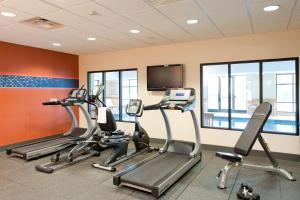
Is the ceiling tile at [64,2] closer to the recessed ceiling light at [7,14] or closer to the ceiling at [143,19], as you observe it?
the ceiling at [143,19]

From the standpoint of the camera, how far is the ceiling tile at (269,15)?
3.27 m

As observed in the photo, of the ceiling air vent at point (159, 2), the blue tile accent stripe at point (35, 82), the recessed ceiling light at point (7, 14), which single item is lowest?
the blue tile accent stripe at point (35, 82)

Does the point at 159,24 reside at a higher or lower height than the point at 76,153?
higher

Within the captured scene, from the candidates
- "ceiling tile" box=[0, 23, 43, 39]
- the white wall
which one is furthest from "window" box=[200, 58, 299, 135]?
"ceiling tile" box=[0, 23, 43, 39]

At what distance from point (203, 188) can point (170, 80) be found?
3154 mm

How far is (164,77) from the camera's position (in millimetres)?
6039

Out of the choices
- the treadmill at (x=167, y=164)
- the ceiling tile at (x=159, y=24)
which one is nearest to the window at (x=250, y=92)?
the ceiling tile at (x=159, y=24)

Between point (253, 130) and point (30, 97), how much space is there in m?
5.65

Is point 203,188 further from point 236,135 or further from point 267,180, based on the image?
point 236,135

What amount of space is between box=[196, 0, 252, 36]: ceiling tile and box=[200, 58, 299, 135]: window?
3.06 feet

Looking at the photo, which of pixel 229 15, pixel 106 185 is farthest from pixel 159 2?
pixel 106 185

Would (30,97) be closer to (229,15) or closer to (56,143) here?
(56,143)

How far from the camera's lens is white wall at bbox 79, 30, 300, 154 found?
15.7 ft

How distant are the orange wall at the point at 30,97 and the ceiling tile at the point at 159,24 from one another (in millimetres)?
3684
